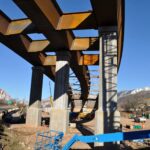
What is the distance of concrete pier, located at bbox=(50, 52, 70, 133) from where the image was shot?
24578 millimetres

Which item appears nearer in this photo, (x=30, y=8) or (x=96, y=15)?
(x=30, y=8)

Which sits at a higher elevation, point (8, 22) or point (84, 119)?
point (8, 22)

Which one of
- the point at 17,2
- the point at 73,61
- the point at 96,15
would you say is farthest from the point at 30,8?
the point at 73,61

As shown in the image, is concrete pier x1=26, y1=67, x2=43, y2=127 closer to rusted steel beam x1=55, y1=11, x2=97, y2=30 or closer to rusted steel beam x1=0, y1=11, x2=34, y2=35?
rusted steel beam x1=0, y1=11, x2=34, y2=35

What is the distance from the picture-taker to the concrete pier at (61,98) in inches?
968

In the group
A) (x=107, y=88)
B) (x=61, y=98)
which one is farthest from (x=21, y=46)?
(x=107, y=88)

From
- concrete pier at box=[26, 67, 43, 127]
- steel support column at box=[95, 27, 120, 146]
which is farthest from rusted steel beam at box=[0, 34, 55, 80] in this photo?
steel support column at box=[95, 27, 120, 146]

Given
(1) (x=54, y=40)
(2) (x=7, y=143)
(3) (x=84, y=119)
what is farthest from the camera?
(3) (x=84, y=119)

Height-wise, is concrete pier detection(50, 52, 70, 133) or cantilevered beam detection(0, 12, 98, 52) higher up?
cantilevered beam detection(0, 12, 98, 52)

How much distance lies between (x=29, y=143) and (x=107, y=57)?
8617mm

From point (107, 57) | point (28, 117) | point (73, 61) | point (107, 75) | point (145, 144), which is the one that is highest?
point (73, 61)

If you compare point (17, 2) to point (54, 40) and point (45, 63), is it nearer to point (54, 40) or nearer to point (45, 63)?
point (54, 40)

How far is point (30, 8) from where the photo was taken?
1661 cm

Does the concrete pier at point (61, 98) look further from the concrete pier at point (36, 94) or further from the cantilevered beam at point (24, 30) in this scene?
the concrete pier at point (36, 94)
